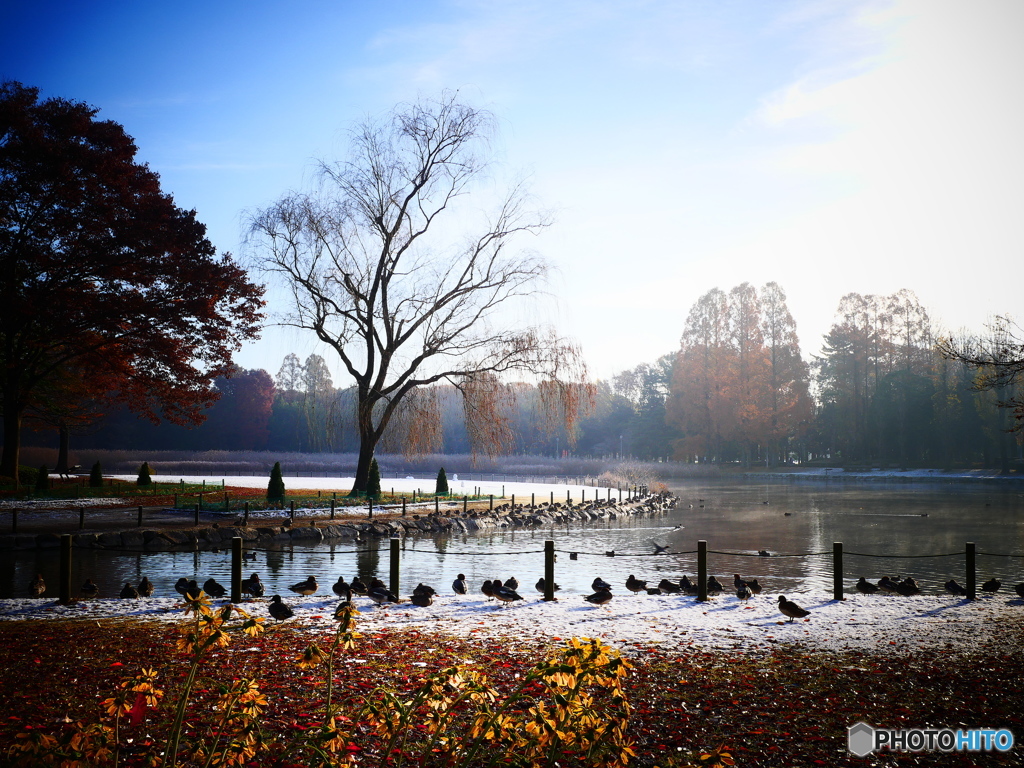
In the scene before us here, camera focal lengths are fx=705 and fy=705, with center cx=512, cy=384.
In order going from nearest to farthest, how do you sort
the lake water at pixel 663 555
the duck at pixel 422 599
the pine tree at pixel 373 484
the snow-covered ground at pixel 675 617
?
the snow-covered ground at pixel 675 617, the duck at pixel 422 599, the lake water at pixel 663 555, the pine tree at pixel 373 484

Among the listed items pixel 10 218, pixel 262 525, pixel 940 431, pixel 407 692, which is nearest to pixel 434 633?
pixel 407 692

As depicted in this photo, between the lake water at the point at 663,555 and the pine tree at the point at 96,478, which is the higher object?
the pine tree at the point at 96,478

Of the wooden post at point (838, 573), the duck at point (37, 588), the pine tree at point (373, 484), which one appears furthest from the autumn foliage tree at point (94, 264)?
the wooden post at point (838, 573)

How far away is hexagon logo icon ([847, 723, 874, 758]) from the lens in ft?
16.1

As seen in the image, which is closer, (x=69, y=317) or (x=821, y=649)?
(x=821, y=649)

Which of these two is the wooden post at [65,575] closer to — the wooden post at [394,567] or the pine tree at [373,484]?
the wooden post at [394,567]

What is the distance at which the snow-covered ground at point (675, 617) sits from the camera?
824cm

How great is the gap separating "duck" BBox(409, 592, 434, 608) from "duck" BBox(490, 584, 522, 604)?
3.15 ft

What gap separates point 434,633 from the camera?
8.34m

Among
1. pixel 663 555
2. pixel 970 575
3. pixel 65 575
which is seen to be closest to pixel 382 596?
pixel 65 575

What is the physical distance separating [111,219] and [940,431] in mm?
59114

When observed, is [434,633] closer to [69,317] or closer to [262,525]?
[262,525]

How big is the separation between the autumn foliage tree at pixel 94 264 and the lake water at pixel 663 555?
1047cm

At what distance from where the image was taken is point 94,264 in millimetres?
23359
